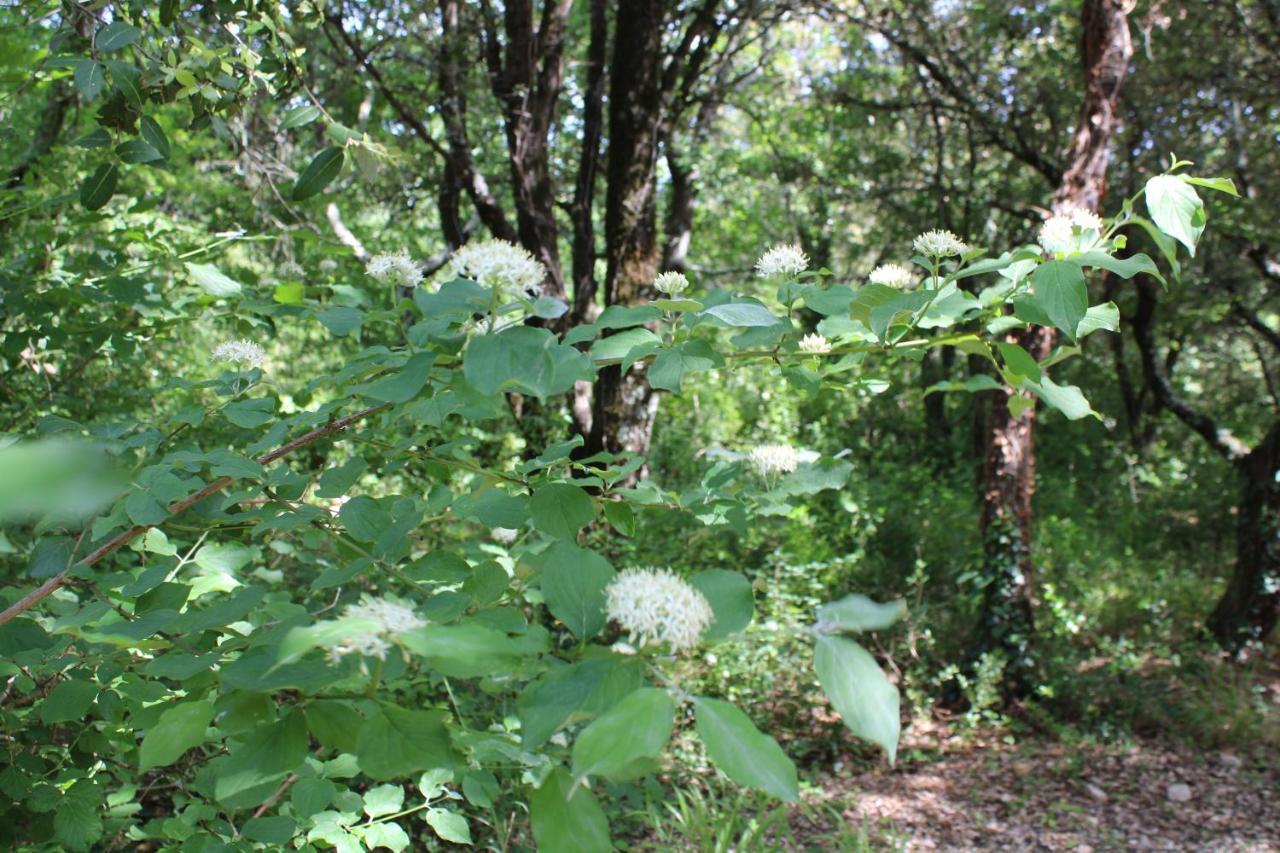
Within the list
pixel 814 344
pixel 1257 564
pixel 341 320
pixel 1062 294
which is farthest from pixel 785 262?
pixel 1257 564

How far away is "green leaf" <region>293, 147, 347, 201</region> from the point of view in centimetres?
141

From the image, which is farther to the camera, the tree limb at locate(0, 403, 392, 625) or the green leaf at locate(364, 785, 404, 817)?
the green leaf at locate(364, 785, 404, 817)

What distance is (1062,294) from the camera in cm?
93

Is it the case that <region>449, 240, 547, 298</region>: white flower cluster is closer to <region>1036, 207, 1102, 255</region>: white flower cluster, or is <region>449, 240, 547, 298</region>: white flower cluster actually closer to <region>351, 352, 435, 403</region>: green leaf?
<region>351, 352, 435, 403</region>: green leaf

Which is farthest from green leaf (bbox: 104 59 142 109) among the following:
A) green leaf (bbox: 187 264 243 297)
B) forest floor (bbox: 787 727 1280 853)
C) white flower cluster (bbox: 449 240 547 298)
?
forest floor (bbox: 787 727 1280 853)

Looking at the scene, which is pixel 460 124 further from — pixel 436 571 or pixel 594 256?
pixel 436 571

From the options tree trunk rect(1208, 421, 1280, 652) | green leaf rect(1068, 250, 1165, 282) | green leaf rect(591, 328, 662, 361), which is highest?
green leaf rect(1068, 250, 1165, 282)

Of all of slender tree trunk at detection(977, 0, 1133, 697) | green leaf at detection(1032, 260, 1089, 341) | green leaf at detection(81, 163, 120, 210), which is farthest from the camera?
slender tree trunk at detection(977, 0, 1133, 697)

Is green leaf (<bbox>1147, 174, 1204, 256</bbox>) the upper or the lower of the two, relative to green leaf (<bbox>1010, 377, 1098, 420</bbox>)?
upper

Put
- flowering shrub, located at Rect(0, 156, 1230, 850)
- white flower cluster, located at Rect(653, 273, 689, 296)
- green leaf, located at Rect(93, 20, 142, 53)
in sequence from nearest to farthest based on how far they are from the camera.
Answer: flowering shrub, located at Rect(0, 156, 1230, 850), white flower cluster, located at Rect(653, 273, 689, 296), green leaf, located at Rect(93, 20, 142, 53)

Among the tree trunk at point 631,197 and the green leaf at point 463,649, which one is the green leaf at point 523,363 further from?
the tree trunk at point 631,197

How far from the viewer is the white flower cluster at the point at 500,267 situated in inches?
35.2

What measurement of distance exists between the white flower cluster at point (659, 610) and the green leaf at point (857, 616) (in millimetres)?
97

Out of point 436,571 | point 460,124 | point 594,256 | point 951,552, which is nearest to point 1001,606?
point 951,552
